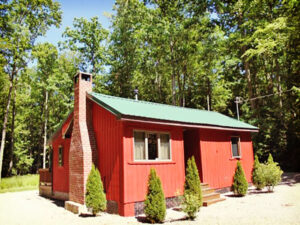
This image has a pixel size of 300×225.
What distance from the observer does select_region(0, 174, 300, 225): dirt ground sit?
24.9 ft

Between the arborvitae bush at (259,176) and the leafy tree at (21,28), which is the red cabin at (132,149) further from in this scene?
the leafy tree at (21,28)

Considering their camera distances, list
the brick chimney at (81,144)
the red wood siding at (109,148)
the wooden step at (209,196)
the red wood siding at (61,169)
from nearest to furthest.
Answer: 1. the red wood siding at (109,148)
2. the brick chimney at (81,144)
3. the wooden step at (209,196)
4. the red wood siding at (61,169)

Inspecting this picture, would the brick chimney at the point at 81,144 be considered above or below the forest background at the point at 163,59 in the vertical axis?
below

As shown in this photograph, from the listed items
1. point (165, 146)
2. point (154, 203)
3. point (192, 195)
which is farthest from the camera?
point (165, 146)

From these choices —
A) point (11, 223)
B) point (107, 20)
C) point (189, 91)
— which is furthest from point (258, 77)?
point (11, 223)

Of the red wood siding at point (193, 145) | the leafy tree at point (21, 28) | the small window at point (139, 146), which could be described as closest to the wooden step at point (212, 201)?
the red wood siding at point (193, 145)

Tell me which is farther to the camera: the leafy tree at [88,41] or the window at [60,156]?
the leafy tree at [88,41]

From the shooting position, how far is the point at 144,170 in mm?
9227

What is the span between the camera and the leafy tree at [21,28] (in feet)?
71.4

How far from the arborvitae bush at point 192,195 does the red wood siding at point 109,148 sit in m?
2.39

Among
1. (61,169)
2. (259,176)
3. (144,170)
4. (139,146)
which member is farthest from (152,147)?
(61,169)

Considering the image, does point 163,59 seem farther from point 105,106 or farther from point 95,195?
point 95,195

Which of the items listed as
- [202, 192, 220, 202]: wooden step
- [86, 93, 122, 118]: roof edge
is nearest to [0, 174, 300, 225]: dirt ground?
[202, 192, 220, 202]: wooden step

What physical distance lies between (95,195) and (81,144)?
2.40m
